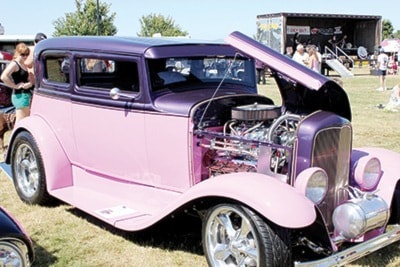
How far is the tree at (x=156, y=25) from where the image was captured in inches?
2079

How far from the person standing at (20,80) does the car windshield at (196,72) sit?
322 cm

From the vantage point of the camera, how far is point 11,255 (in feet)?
10.1

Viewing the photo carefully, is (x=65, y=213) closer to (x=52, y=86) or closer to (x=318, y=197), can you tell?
(x=52, y=86)

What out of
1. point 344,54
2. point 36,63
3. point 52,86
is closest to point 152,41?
point 52,86

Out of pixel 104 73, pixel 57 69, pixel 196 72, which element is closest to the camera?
pixel 196 72

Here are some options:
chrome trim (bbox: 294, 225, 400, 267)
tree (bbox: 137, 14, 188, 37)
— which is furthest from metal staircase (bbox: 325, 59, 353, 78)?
tree (bbox: 137, 14, 188, 37)

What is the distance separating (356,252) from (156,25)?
170 ft

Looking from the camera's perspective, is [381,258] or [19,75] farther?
[19,75]

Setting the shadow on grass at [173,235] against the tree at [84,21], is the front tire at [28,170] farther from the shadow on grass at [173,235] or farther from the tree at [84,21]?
the tree at [84,21]

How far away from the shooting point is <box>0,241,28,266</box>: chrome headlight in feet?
9.96

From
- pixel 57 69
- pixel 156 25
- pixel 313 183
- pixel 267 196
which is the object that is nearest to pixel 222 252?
pixel 267 196

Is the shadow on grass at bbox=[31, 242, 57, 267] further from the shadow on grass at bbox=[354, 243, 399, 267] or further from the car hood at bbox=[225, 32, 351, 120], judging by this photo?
the shadow on grass at bbox=[354, 243, 399, 267]

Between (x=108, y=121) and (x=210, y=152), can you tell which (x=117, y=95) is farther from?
(x=210, y=152)

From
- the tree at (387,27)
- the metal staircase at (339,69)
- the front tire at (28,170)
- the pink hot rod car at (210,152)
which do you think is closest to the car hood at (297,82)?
the pink hot rod car at (210,152)
